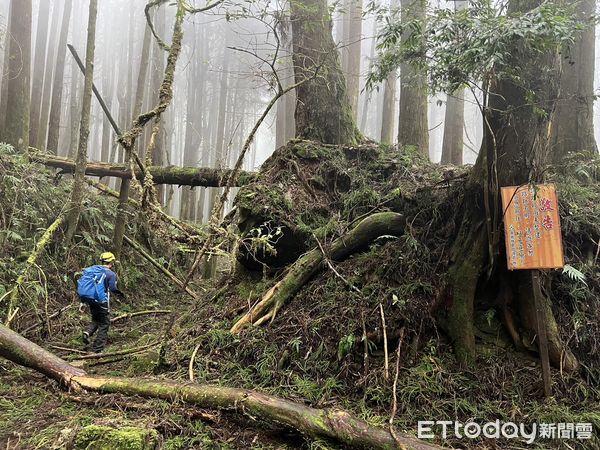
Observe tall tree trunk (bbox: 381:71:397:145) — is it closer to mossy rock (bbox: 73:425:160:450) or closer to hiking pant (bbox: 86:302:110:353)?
hiking pant (bbox: 86:302:110:353)

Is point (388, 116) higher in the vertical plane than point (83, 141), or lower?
higher

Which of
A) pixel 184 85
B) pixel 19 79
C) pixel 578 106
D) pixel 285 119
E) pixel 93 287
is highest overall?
pixel 184 85

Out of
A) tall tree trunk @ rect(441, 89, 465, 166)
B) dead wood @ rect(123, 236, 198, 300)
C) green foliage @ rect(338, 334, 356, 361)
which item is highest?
tall tree trunk @ rect(441, 89, 465, 166)

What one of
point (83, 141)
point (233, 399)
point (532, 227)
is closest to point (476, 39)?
Answer: point (532, 227)

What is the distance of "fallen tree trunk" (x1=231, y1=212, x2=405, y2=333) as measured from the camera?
569 centimetres

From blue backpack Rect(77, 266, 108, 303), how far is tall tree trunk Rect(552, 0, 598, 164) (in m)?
7.72

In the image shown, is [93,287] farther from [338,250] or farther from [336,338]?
[336,338]

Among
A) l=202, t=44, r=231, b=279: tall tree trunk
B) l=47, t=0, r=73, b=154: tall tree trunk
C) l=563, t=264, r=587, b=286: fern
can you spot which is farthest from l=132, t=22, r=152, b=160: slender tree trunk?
l=563, t=264, r=587, b=286: fern

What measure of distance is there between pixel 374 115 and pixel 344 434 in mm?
32598

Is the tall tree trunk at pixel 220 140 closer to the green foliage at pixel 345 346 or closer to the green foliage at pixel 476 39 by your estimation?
the green foliage at pixel 476 39

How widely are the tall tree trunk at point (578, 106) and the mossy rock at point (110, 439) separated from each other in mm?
7440

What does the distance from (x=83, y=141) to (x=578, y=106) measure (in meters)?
9.15

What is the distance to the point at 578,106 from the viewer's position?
7551 millimetres

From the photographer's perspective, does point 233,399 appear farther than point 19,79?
No
